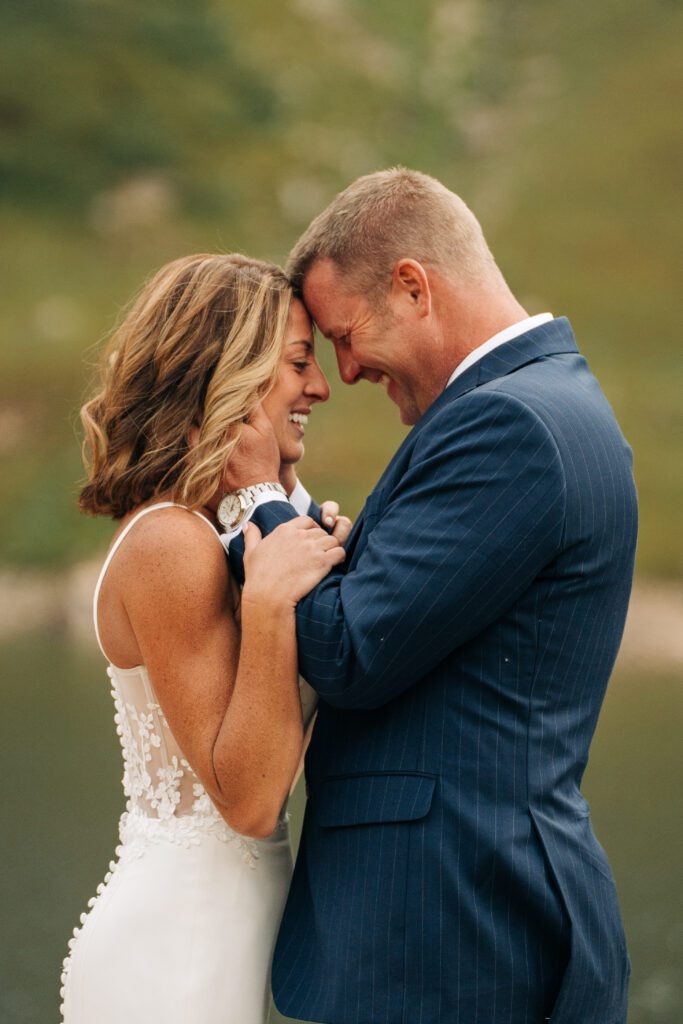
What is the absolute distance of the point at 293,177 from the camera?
509cm

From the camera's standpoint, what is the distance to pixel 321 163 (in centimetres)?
509

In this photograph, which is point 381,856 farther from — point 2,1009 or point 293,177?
point 293,177

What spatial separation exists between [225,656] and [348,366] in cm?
48

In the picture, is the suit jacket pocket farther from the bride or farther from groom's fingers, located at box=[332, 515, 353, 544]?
groom's fingers, located at box=[332, 515, 353, 544]

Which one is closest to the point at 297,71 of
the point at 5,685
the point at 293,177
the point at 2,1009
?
the point at 293,177

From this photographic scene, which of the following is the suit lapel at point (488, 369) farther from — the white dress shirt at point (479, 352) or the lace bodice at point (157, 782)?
the lace bodice at point (157, 782)

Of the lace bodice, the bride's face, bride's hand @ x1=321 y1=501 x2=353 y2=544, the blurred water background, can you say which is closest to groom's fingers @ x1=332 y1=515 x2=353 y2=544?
bride's hand @ x1=321 y1=501 x2=353 y2=544

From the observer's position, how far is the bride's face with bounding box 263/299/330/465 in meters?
1.76

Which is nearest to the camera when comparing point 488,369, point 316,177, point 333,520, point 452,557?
point 452,557

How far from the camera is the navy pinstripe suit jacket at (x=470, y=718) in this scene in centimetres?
143

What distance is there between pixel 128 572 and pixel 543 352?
603mm

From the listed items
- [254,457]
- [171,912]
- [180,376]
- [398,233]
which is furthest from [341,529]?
[171,912]

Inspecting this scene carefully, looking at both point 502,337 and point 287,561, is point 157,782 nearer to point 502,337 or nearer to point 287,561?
point 287,561

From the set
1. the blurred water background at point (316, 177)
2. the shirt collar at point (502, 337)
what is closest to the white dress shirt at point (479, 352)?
the shirt collar at point (502, 337)
